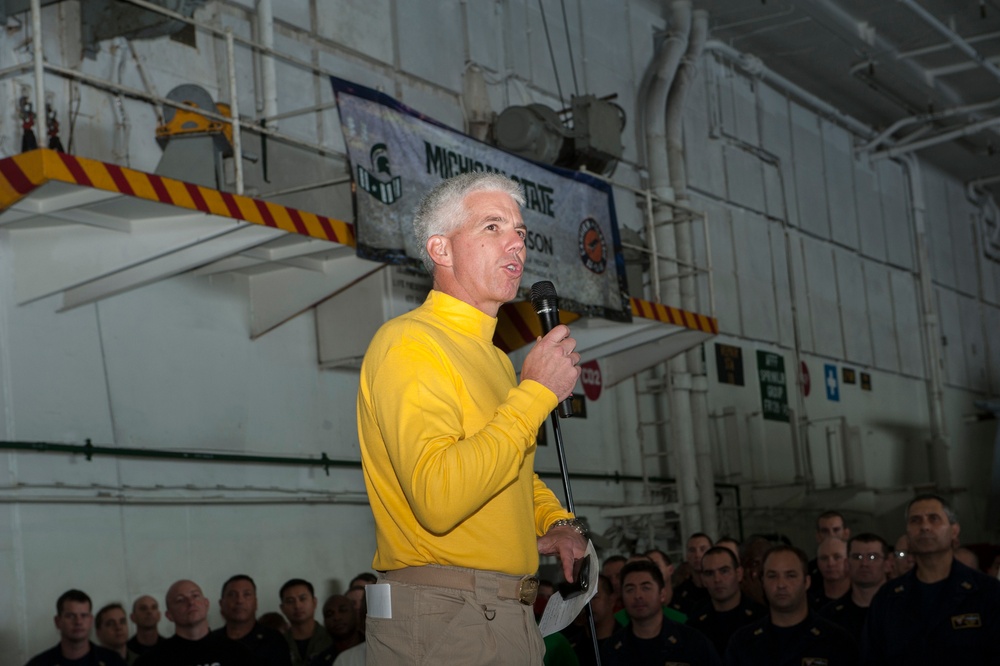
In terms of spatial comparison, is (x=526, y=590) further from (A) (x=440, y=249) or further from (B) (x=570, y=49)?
(B) (x=570, y=49)

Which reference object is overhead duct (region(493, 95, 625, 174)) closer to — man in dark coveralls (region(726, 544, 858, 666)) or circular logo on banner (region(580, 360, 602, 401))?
circular logo on banner (region(580, 360, 602, 401))

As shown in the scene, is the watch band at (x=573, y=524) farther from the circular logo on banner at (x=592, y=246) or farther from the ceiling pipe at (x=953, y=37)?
the ceiling pipe at (x=953, y=37)

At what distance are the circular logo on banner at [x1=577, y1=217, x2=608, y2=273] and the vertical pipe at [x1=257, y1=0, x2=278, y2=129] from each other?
2819 millimetres

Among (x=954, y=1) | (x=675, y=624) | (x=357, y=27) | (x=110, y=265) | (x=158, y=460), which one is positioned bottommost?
(x=675, y=624)

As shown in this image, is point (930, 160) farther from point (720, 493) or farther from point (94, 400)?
point (94, 400)

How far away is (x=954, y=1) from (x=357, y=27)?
9.35m

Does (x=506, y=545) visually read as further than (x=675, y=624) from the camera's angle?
No

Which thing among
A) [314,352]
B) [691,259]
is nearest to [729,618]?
[314,352]

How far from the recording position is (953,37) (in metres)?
16.5

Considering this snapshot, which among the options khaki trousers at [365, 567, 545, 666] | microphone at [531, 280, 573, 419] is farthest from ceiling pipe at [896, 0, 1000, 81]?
khaki trousers at [365, 567, 545, 666]

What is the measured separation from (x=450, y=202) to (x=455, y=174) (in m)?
6.82

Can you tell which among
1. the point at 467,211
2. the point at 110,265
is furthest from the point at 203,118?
the point at 467,211

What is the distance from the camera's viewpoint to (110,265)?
772cm

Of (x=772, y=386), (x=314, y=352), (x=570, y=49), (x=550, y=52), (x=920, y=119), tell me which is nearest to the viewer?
(x=314, y=352)
